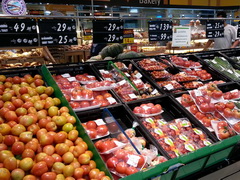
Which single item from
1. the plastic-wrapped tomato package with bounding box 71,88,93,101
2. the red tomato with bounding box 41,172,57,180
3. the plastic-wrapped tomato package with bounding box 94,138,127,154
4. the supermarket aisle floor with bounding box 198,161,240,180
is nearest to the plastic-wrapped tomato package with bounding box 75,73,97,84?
the plastic-wrapped tomato package with bounding box 71,88,93,101

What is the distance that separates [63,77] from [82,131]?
3.70ft

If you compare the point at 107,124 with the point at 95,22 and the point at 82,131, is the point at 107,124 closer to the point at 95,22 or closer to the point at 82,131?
→ the point at 82,131

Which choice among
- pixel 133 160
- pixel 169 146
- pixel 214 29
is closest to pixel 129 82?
pixel 169 146

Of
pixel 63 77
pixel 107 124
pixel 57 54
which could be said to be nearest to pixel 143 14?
pixel 57 54

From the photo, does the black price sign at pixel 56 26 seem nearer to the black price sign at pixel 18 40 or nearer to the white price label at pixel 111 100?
the black price sign at pixel 18 40

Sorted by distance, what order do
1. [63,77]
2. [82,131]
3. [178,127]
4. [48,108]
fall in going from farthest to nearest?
[63,77] → [178,127] → [48,108] → [82,131]

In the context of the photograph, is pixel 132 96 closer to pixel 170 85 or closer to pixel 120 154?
pixel 170 85

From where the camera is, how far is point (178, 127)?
7.49 ft

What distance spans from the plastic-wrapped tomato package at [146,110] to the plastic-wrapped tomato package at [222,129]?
1.88ft

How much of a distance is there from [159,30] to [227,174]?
94.3 inches

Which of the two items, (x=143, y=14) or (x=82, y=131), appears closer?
→ (x=82, y=131)

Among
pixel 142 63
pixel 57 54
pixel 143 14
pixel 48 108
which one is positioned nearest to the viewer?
pixel 48 108

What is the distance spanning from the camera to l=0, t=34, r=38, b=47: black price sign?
7.90 ft

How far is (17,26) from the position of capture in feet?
7.99
